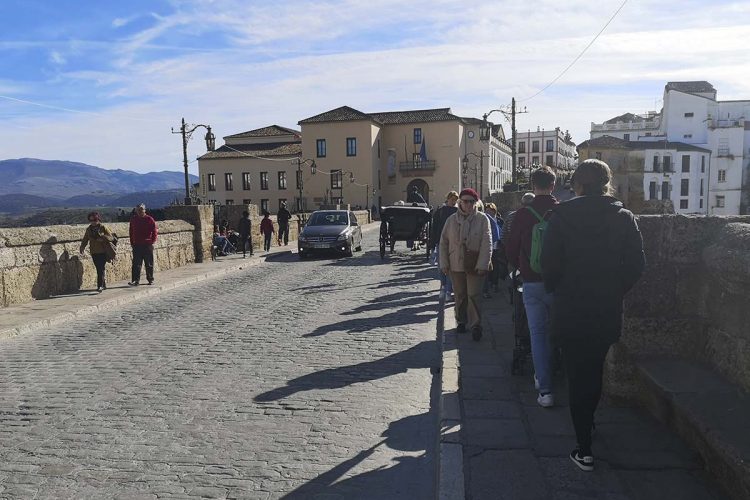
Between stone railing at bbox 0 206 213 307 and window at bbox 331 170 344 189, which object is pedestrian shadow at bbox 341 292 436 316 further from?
window at bbox 331 170 344 189

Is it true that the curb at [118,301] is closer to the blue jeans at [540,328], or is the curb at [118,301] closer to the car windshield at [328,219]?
the car windshield at [328,219]

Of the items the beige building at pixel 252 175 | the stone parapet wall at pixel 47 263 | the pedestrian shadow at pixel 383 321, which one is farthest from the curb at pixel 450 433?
the beige building at pixel 252 175

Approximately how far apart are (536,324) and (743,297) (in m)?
1.39

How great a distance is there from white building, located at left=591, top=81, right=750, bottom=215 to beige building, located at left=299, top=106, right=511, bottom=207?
24038 millimetres

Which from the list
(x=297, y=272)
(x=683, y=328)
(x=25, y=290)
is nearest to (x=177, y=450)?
(x=683, y=328)

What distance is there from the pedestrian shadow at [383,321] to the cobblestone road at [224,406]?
0.03 m

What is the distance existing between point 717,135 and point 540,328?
76198mm

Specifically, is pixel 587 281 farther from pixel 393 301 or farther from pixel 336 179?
pixel 336 179

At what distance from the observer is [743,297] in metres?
3.37

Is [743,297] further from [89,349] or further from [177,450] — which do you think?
[89,349]

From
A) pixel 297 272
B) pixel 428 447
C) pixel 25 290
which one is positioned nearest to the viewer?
pixel 428 447

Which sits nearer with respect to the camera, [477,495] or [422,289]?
[477,495]

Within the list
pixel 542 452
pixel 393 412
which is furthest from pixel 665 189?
pixel 542 452

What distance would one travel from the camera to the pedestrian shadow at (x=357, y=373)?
17.3 ft
